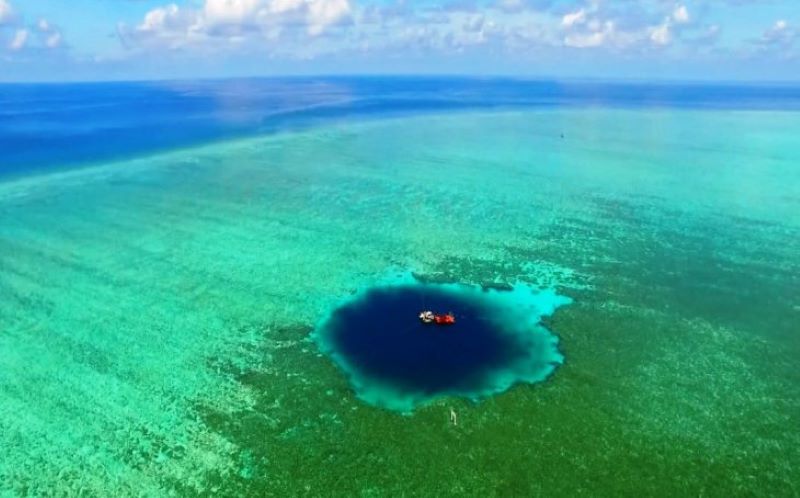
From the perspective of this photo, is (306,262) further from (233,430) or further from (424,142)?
(424,142)

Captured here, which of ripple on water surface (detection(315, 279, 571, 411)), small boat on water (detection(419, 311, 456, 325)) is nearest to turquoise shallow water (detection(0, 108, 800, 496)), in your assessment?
ripple on water surface (detection(315, 279, 571, 411))

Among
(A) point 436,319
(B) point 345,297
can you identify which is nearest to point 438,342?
(A) point 436,319

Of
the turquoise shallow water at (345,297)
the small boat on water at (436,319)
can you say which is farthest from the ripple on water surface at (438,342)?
the turquoise shallow water at (345,297)

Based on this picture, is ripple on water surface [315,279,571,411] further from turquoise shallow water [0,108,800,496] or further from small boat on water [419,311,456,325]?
turquoise shallow water [0,108,800,496]

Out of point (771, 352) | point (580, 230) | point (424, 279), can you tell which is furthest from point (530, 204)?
point (771, 352)

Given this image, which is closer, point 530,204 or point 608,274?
point 608,274

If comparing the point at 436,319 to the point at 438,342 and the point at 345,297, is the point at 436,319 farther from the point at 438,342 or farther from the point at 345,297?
the point at 345,297

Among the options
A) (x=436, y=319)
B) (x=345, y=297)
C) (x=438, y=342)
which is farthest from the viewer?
(x=345, y=297)
